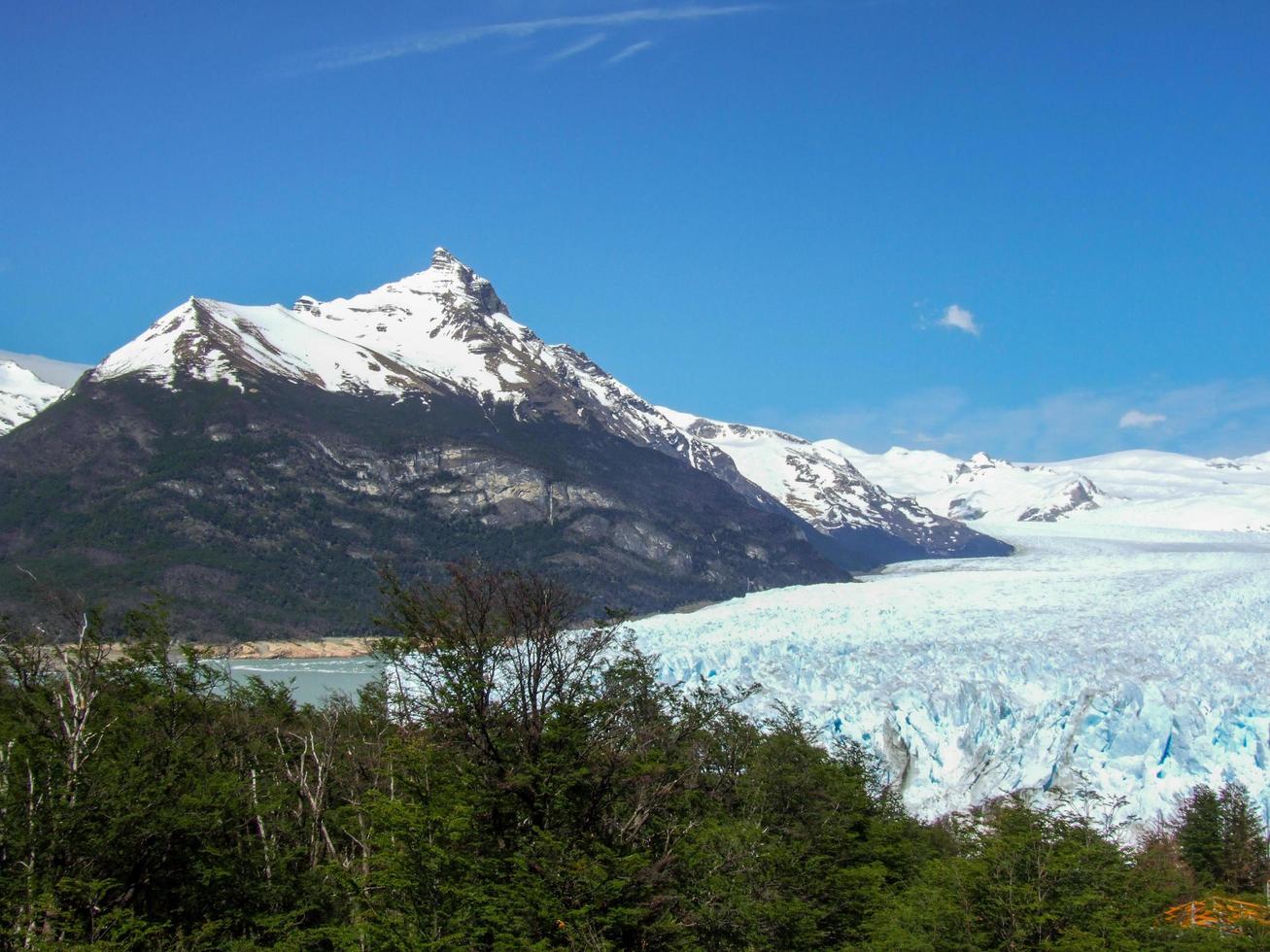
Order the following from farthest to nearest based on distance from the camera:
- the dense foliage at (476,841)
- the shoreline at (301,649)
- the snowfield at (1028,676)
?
the shoreline at (301,649)
the snowfield at (1028,676)
the dense foliage at (476,841)

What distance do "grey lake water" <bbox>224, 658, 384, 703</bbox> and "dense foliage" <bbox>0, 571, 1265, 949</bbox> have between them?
52683 millimetres

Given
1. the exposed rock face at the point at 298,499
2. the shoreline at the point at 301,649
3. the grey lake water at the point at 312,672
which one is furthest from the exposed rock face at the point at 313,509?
the grey lake water at the point at 312,672

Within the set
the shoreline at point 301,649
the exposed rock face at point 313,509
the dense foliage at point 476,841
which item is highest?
the exposed rock face at point 313,509

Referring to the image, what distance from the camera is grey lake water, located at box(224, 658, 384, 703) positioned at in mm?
83188

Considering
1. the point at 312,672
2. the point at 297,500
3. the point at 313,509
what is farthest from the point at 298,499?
the point at 312,672

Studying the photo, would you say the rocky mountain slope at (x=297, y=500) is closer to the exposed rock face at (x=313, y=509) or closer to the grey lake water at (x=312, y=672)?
the exposed rock face at (x=313, y=509)

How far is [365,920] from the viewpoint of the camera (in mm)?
17469

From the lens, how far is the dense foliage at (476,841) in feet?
55.5

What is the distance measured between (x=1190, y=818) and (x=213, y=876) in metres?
29.4

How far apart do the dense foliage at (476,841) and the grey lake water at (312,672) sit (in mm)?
52683

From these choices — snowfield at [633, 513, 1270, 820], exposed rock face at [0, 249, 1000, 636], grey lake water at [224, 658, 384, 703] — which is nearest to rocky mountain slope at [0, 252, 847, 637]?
exposed rock face at [0, 249, 1000, 636]

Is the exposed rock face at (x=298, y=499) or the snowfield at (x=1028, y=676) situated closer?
the snowfield at (x=1028, y=676)

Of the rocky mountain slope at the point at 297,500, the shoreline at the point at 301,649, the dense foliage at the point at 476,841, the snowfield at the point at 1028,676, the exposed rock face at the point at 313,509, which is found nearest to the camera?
the dense foliage at the point at 476,841

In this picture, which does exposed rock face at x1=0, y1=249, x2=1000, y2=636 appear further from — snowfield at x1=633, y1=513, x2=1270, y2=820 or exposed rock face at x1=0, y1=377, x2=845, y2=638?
snowfield at x1=633, y1=513, x2=1270, y2=820
